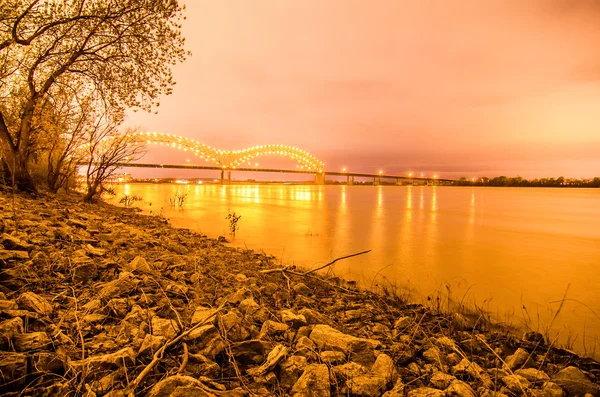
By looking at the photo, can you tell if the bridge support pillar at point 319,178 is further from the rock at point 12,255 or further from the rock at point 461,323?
the rock at point 12,255

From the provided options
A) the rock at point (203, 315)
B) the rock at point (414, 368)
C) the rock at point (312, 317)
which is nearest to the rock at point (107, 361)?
the rock at point (203, 315)

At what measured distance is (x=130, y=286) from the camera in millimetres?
2711

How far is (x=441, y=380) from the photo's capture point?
1.94 metres

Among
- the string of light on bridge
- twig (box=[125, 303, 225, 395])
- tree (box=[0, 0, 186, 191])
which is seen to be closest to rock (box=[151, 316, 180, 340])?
twig (box=[125, 303, 225, 395])

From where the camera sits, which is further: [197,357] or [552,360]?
[552,360]

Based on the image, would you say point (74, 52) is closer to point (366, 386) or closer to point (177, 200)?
point (366, 386)

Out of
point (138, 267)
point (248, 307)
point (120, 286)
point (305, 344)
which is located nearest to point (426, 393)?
point (305, 344)


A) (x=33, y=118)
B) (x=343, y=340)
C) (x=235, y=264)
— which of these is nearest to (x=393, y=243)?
(x=235, y=264)

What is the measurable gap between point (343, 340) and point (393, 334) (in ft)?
2.56

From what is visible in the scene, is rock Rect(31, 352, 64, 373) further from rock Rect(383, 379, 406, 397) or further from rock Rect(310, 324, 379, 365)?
rock Rect(383, 379, 406, 397)

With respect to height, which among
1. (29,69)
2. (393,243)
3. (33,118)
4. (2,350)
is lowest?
(393,243)

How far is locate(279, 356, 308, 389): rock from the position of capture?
178cm

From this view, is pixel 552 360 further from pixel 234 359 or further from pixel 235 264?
pixel 235 264

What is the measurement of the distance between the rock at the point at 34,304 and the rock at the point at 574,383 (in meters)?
3.71
